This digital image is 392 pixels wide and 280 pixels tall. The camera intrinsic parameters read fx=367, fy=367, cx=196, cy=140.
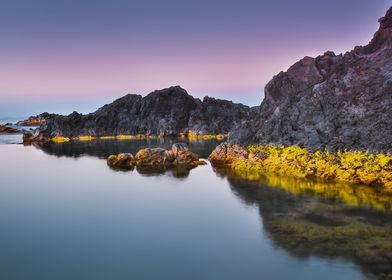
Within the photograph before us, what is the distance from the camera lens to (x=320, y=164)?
1766 inches

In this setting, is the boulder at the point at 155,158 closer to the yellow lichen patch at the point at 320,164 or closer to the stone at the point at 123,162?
the stone at the point at 123,162

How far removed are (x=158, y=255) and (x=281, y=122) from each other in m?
37.1

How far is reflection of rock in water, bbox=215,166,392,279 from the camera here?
21.4 m

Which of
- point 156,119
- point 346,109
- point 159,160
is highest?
point 156,119

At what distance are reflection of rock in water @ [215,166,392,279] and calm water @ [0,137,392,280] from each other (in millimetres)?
74

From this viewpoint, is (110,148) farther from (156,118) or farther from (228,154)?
(156,118)

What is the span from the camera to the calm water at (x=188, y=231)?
68.2ft

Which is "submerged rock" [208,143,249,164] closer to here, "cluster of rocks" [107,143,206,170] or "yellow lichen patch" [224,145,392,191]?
"yellow lichen patch" [224,145,392,191]

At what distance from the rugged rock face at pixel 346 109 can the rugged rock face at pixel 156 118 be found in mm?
100259

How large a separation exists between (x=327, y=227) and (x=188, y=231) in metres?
10.2

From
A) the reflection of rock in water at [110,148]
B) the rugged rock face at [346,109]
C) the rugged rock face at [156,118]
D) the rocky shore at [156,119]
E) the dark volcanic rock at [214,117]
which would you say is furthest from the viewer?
the rugged rock face at [156,118]

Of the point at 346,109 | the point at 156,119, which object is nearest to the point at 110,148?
the point at 156,119

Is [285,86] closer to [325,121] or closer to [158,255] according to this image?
[325,121]

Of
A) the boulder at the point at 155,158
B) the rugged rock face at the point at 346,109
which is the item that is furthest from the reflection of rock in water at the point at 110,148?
the rugged rock face at the point at 346,109
